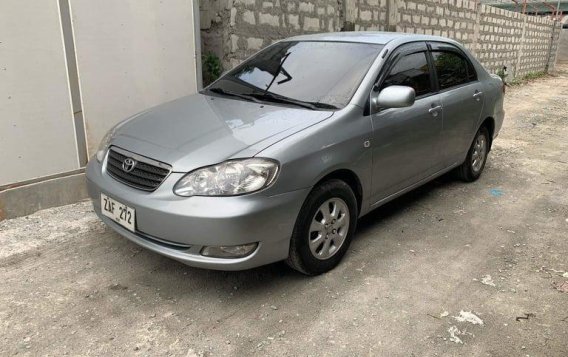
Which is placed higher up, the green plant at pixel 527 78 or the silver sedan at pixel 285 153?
the silver sedan at pixel 285 153

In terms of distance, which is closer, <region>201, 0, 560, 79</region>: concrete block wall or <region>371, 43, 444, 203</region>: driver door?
<region>371, 43, 444, 203</region>: driver door

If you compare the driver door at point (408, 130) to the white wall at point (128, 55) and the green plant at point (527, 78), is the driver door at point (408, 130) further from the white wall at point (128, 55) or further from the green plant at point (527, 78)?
the green plant at point (527, 78)

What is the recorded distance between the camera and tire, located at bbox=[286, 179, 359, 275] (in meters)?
2.98

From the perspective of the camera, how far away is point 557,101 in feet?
40.0

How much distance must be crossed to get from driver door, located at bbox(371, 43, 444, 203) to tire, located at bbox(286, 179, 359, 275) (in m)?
0.40

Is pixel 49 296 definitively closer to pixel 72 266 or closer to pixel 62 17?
pixel 72 266

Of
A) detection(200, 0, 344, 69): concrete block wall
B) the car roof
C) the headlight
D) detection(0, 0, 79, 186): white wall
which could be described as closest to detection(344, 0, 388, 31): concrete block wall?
detection(200, 0, 344, 69): concrete block wall

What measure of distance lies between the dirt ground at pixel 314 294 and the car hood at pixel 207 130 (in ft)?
2.86

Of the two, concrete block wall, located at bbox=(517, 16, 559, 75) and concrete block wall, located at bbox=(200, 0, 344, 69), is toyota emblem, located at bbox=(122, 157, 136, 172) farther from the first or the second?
concrete block wall, located at bbox=(517, 16, 559, 75)

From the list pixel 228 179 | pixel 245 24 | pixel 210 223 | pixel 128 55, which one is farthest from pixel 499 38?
pixel 210 223

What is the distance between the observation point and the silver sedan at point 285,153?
106 inches

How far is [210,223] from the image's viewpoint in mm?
2607

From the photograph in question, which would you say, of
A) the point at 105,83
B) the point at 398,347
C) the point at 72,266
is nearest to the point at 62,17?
the point at 105,83

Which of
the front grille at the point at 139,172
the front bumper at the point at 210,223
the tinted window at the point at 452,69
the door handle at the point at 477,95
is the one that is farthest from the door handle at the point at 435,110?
the front grille at the point at 139,172
